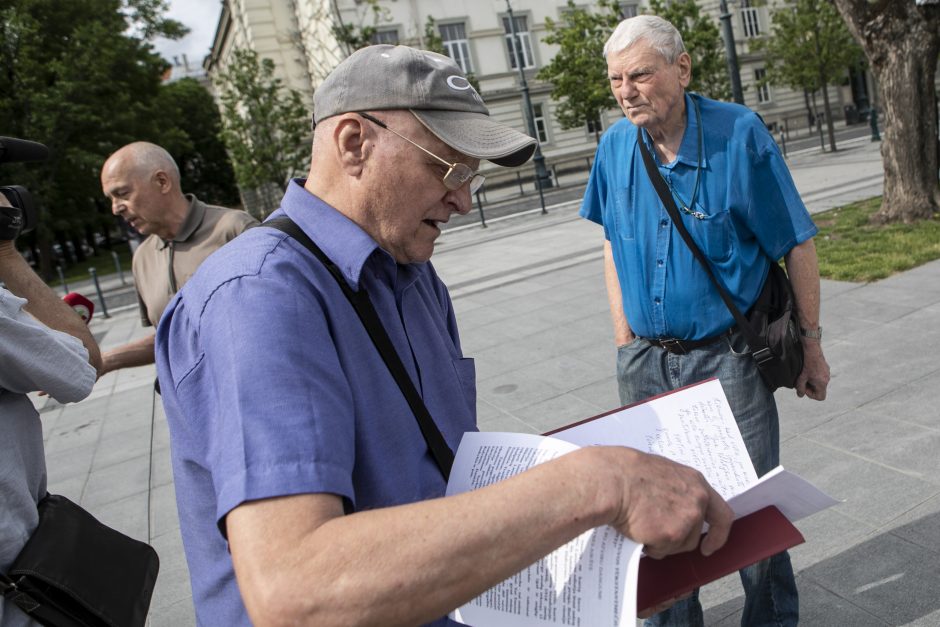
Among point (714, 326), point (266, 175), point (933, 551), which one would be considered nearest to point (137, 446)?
point (714, 326)

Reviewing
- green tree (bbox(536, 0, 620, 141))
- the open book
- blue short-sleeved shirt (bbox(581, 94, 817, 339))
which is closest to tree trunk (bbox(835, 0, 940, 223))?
blue short-sleeved shirt (bbox(581, 94, 817, 339))

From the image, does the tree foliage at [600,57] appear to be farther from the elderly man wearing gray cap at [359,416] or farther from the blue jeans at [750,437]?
the elderly man wearing gray cap at [359,416]

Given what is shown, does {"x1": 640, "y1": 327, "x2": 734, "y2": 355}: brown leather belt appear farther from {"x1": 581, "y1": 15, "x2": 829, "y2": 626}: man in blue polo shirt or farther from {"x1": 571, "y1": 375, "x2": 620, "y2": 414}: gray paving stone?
{"x1": 571, "y1": 375, "x2": 620, "y2": 414}: gray paving stone

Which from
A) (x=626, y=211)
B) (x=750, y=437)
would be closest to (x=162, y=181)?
(x=626, y=211)

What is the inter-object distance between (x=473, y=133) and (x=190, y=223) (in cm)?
286

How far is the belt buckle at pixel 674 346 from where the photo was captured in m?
2.55

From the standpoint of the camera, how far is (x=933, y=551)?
2902 millimetres

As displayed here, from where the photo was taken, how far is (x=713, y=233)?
244 centimetres

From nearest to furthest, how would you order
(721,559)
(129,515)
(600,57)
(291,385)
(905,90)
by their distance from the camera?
(291,385) → (721,559) → (129,515) → (905,90) → (600,57)

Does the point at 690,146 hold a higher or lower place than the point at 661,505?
higher

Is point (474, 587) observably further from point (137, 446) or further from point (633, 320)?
point (137, 446)

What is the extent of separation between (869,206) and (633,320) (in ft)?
32.2

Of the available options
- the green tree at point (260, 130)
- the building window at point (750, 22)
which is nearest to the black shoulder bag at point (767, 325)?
the green tree at point (260, 130)

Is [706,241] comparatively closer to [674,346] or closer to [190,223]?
[674,346]
